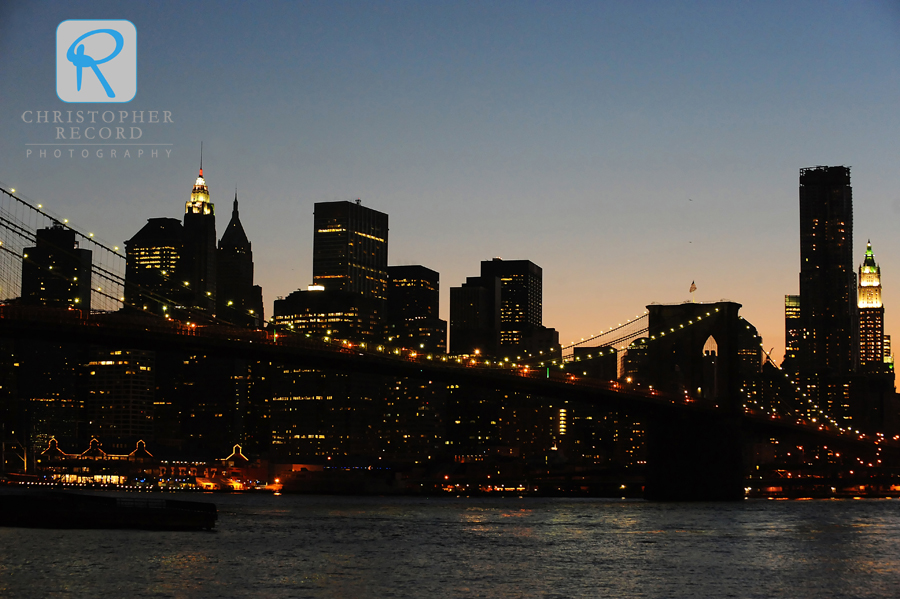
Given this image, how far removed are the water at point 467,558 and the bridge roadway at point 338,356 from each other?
28.7 ft

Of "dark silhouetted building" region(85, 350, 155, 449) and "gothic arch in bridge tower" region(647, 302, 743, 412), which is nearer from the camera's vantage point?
"gothic arch in bridge tower" region(647, 302, 743, 412)

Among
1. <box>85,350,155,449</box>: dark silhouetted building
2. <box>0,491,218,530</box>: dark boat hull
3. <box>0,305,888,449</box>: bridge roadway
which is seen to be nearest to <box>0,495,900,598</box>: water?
<box>0,491,218,530</box>: dark boat hull

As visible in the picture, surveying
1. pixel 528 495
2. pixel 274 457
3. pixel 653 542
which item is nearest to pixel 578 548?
pixel 653 542

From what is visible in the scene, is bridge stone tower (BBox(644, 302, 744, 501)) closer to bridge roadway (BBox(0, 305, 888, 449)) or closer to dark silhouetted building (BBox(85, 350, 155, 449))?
bridge roadway (BBox(0, 305, 888, 449))

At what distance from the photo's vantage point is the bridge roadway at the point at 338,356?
54.9 meters

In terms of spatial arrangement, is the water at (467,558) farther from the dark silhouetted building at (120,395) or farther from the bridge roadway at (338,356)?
the dark silhouetted building at (120,395)

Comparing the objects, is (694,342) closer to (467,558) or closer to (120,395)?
(467,558)

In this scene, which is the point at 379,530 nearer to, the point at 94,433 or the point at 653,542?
the point at 653,542

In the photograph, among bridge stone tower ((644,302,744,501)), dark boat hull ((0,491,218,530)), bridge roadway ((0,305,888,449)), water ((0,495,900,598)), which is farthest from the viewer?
bridge stone tower ((644,302,744,501))

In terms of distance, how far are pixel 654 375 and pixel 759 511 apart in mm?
20439

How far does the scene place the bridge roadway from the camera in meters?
54.9

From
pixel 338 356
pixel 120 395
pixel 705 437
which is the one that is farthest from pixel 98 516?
pixel 120 395

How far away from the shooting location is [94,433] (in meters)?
187

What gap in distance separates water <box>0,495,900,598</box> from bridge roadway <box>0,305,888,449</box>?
8742 mm
